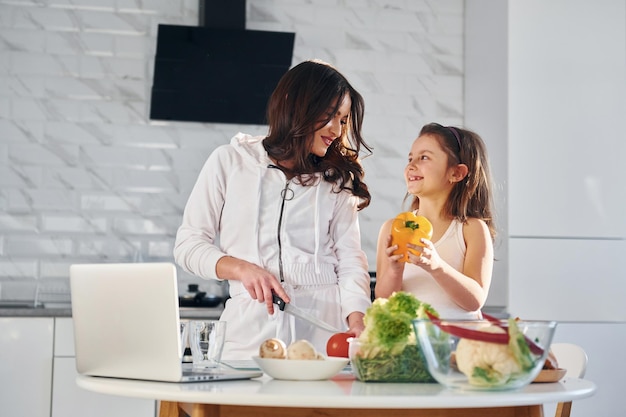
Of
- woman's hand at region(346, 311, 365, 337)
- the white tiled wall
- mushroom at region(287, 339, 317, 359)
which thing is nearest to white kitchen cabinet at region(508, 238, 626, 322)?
the white tiled wall

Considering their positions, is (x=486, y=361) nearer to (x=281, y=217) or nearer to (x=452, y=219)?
(x=281, y=217)

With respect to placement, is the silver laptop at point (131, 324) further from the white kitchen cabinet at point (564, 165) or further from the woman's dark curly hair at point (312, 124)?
the white kitchen cabinet at point (564, 165)

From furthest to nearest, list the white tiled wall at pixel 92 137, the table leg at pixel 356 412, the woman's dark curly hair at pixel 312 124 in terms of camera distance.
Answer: the white tiled wall at pixel 92 137
the woman's dark curly hair at pixel 312 124
the table leg at pixel 356 412

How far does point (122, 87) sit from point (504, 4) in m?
1.75

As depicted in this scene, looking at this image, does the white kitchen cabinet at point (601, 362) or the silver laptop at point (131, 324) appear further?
the white kitchen cabinet at point (601, 362)

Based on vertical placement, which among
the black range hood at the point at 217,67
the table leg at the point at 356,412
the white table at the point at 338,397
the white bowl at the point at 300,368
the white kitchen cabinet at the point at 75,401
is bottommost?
the white kitchen cabinet at the point at 75,401

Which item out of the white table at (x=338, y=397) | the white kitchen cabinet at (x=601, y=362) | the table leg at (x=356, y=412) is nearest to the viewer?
the white table at (x=338, y=397)

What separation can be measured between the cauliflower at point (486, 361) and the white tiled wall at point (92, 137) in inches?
→ 114

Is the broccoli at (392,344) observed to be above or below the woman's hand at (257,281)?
below

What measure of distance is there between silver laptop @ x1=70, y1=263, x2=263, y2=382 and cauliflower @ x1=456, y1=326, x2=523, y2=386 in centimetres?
40

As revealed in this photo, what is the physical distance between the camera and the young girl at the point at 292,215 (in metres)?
2.34

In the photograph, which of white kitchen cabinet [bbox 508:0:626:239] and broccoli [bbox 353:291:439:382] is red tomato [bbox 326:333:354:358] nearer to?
broccoli [bbox 353:291:439:382]

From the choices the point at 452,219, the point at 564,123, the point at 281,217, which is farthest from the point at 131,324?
the point at 564,123

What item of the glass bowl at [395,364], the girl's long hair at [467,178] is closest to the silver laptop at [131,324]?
the glass bowl at [395,364]
